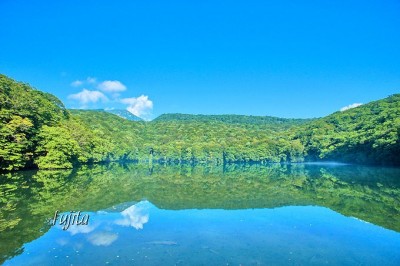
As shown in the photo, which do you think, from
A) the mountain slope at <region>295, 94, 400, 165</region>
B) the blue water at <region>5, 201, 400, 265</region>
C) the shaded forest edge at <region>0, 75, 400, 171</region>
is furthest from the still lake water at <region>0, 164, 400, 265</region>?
the mountain slope at <region>295, 94, 400, 165</region>

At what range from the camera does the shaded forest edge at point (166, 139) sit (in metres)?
51.0

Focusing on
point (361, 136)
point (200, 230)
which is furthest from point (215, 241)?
point (361, 136)

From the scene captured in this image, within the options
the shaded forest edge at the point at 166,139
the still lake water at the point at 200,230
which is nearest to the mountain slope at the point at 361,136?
the shaded forest edge at the point at 166,139

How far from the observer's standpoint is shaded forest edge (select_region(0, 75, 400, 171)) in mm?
51006

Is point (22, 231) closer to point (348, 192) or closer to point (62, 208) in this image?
point (62, 208)

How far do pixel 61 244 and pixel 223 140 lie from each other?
131 meters

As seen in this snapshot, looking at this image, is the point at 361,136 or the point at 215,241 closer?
the point at 215,241

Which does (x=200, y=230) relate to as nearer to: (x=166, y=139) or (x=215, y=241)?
(x=215, y=241)

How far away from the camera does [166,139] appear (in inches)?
6063

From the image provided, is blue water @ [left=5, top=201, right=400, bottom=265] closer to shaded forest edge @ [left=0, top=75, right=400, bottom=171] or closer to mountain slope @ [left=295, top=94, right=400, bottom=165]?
shaded forest edge @ [left=0, top=75, right=400, bottom=171]

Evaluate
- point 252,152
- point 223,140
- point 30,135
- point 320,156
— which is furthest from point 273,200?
point 223,140

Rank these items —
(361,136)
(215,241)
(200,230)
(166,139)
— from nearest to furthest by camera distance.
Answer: (215,241) → (200,230) → (361,136) → (166,139)

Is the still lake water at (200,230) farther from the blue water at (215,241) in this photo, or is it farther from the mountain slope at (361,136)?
the mountain slope at (361,136)

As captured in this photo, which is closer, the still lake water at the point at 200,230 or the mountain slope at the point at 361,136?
the still lake water at the point at 200,230
